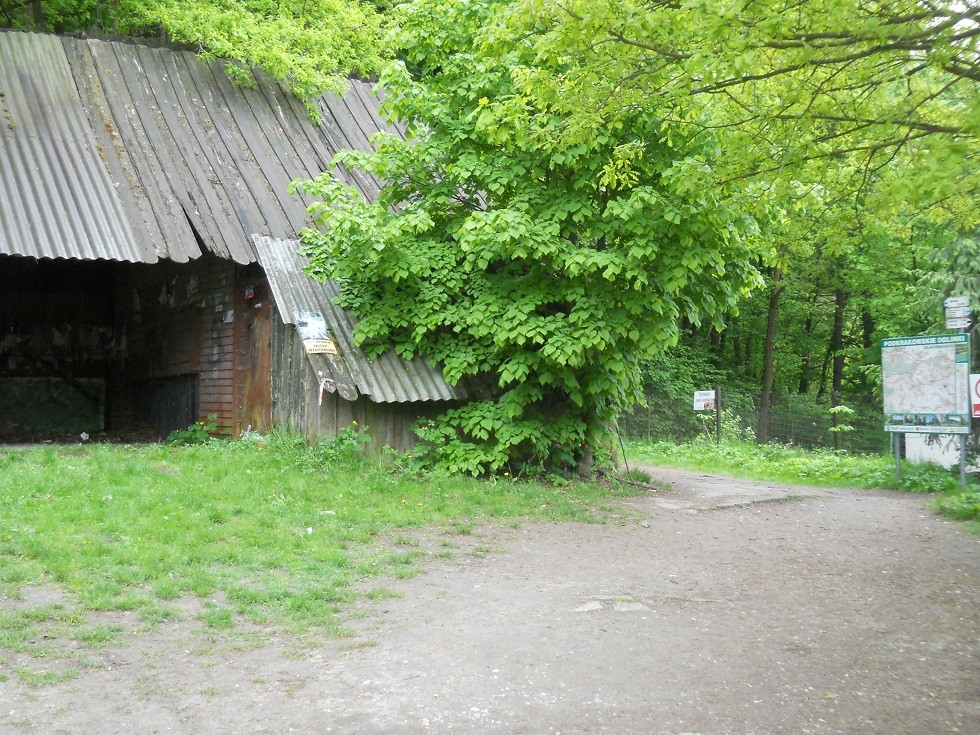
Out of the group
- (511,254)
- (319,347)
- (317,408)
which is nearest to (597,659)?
(511,254)

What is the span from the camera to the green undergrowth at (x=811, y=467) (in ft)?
42.4

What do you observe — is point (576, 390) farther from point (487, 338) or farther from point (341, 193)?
point (341, 193)

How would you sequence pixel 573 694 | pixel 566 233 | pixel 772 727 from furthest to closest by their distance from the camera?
pixel 566 233, pixel 573 694, pixel 772 727

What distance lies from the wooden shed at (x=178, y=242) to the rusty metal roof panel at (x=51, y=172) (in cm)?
3

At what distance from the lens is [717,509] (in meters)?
12.2

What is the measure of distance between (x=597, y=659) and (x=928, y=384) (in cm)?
982

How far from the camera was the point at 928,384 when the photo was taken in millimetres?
13570

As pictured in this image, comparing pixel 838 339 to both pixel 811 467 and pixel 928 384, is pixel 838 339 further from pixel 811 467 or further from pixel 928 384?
pixel 928 384

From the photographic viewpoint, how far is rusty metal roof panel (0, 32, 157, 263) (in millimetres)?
11930

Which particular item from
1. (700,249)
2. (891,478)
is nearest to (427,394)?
(700,249)

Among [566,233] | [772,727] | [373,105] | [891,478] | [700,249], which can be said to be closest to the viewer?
[772,727]

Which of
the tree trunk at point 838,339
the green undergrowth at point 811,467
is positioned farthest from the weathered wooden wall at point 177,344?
the tree trunk at point 838,339

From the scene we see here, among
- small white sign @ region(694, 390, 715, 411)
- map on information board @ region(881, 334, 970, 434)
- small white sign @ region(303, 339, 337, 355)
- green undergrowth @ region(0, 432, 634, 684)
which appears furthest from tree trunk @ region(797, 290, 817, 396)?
small white sign @ region(303, 339, 337, 355)

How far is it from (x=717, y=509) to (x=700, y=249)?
3.64 m
